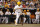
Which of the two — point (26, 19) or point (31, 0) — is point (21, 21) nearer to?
point (26, 19)

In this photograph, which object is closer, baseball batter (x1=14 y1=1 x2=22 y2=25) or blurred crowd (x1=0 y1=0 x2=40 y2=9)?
baseball batter (x1=14 y1=1 x2=22 y2=25)

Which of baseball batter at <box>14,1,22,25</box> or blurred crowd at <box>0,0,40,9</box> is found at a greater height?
blurred crowd at <box>0,0,40,9</box>

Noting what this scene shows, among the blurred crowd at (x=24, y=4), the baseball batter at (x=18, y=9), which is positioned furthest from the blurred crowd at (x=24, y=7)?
the baseball batter at (x=18, y=9)

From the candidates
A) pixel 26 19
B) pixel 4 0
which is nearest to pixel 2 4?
pixel 4 0

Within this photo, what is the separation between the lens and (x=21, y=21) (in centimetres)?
521

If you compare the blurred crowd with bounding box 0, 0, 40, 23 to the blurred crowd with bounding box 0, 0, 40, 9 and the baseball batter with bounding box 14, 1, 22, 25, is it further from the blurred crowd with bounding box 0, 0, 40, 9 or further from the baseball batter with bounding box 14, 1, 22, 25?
the baseball batter with bounding box 14, 1, 22, 25

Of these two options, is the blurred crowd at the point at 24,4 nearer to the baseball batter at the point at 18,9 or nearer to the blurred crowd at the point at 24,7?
the blurred crowd at the point at 24,7

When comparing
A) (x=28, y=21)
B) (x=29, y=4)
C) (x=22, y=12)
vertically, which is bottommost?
(x=28, y=21)

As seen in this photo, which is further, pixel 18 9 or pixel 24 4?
pixel 24 4

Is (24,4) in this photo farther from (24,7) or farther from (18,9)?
(18,9)

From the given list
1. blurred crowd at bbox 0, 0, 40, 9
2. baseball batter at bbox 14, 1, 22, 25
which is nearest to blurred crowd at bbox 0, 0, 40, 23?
blurred crowd at bbox 0, 0, 40, 9

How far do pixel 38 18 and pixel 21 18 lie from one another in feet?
3.62

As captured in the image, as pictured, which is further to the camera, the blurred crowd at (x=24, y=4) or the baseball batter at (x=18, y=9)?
the blurred crowd at (x=24, y=4)

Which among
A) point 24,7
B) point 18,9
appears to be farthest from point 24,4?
point 18,9
